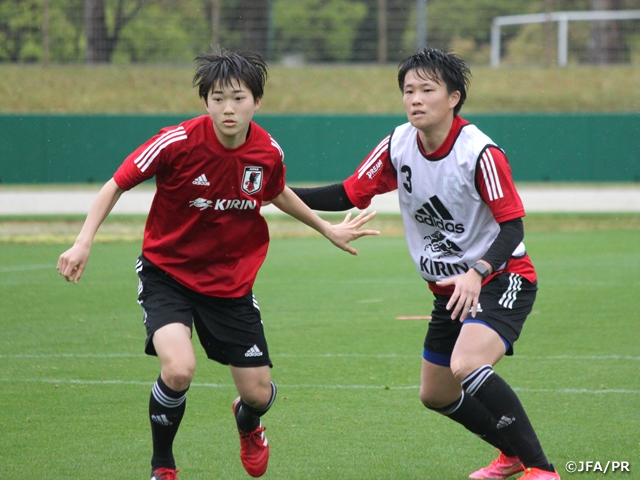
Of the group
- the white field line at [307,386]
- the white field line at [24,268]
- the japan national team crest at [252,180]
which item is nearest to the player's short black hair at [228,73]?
the japan national team crest at [252,180]

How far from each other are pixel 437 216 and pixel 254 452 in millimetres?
1442

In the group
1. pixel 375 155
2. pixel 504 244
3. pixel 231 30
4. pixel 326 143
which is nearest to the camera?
pixel 504 244

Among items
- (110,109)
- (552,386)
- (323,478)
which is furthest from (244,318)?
(110,109)

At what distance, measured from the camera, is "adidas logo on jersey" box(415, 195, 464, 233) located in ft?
14.0

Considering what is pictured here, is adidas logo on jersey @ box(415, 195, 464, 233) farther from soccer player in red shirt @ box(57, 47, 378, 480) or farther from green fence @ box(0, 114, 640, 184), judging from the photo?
green fence @ box(0, 114, 640, 184)

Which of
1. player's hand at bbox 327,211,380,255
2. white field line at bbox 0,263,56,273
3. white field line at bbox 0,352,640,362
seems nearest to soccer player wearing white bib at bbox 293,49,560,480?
player's hand at bbox 327,211,380,255

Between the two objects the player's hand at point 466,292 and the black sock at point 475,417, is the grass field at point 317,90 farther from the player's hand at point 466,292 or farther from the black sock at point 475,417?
the player's hand at point 466,292

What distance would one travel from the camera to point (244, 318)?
14.5ft

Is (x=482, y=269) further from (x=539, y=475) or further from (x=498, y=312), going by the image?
(x=539, y=475)

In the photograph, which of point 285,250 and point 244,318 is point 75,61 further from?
point 244,318

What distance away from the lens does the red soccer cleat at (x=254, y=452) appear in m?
4.34

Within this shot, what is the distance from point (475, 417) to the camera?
14.9 feet

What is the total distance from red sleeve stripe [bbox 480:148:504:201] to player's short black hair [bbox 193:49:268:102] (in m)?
Result: 1.13

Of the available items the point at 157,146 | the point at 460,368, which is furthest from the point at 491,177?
the point at 157,146
